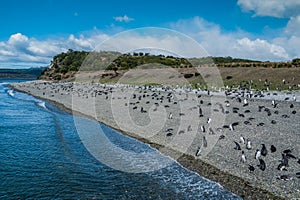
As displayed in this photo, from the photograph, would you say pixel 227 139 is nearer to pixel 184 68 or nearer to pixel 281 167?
pixel 281 167

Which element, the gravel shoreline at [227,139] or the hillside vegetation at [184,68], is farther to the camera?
the hillside vegetation at [184,68]

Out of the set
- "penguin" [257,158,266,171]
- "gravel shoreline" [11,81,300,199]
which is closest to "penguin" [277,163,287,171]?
"gravel shoreline" [11,81,300,199]

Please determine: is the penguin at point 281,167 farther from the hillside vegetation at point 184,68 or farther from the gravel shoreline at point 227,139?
the hillside vegetation at point 184,68

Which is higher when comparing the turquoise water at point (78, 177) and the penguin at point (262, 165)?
the penguin at point (262, 165)

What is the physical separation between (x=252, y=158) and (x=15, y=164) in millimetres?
12157

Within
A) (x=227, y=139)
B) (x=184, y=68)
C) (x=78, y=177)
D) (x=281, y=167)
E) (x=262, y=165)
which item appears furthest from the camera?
(x=184, y=68)

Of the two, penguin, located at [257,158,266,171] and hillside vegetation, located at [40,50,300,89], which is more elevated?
hillside vegetation, located at [40,50,300,89]

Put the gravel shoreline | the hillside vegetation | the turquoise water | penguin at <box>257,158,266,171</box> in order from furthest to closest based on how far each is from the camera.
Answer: the hillside vegetation
penguin at <box>257,158,266,171</box>
the turquoise water
the gravel shoreline

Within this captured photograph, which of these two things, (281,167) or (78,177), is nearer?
(281,167)

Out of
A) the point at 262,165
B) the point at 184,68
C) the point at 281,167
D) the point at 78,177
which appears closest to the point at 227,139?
the point at 262,165

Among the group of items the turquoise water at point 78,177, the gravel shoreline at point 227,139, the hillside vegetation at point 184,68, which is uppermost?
the hillside vegetation at point 184,68

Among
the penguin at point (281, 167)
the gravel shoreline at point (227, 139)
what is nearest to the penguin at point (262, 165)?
the gravel shoreline at point (227, 139)

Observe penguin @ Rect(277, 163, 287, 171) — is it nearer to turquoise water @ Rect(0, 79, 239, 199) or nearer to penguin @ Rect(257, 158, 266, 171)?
penguin @ Rect(257, 158, 266, 171)

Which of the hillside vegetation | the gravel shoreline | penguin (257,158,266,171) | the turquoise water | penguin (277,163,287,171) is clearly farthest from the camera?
the hillside vegetation
